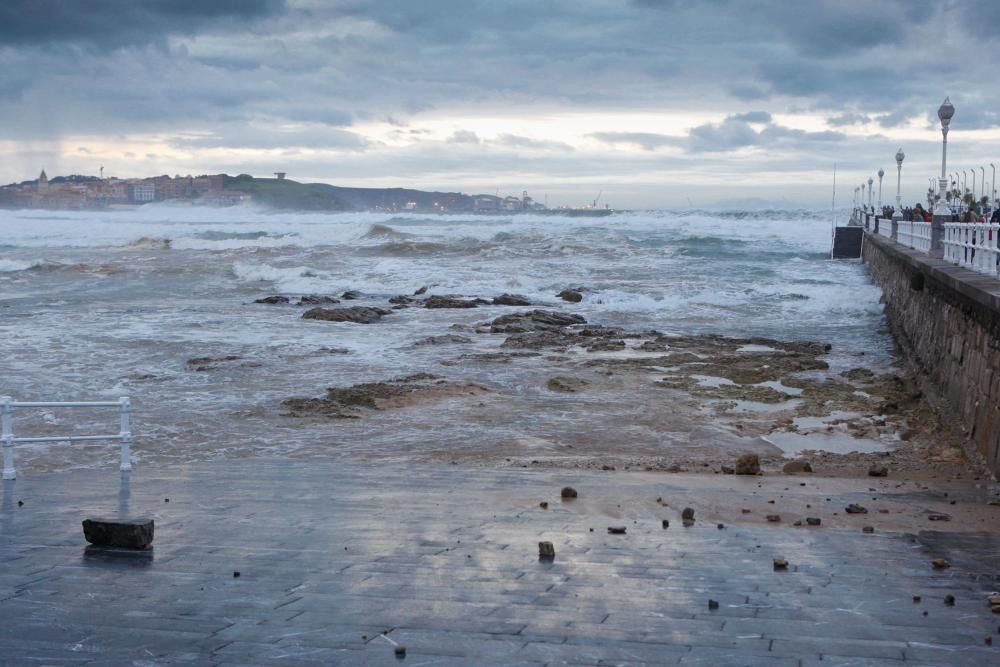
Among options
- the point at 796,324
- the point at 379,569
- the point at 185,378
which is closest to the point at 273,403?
the point at 185,378

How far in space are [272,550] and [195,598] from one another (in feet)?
3.42

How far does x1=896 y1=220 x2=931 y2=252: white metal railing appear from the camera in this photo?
22167 mm

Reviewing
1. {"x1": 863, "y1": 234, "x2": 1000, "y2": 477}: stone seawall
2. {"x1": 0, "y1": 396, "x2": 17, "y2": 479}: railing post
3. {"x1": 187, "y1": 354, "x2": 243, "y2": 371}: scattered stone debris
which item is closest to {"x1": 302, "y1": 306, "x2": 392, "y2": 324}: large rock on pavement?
{"x1": 187, "y1": 354, "x2": 243, "y2": 371}: scattered stone debris

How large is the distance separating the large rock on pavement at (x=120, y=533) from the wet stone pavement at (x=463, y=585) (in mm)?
100

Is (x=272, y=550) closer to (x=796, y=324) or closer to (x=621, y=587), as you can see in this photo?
(x=621, y=587)

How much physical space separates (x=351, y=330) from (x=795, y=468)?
14.9m

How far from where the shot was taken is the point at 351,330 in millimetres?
23625

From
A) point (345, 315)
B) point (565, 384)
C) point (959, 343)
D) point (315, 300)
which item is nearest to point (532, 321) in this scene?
point (345, 315)

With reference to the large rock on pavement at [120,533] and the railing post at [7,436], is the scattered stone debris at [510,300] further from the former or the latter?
the large rock on pavement at [120,533]

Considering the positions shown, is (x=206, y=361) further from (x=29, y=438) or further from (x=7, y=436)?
(x=7, y=436)

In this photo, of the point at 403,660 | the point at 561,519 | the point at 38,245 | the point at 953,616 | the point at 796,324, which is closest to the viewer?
the point at 403,660

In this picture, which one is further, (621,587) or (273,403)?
(273,403)

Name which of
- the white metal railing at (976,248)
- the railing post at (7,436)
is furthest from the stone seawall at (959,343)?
the railing post at (7,436)

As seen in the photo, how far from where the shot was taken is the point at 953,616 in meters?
5.09
